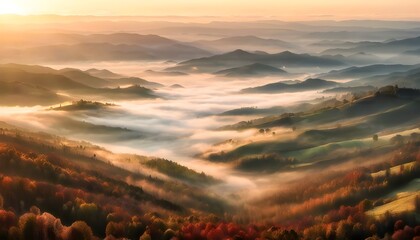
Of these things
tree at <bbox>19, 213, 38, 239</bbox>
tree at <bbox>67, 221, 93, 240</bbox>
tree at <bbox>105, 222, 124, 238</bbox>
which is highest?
tree at <bbox>19, 213, 38, 239</bbox>

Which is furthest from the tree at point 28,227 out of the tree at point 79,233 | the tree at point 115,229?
the tree at point 115,229

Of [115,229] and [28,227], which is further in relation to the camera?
[115,229]

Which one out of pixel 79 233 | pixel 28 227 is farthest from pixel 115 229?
pixel 28 227

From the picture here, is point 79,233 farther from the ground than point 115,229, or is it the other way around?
point 79,233

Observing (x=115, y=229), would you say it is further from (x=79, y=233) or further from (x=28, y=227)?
(x=28, y=227)

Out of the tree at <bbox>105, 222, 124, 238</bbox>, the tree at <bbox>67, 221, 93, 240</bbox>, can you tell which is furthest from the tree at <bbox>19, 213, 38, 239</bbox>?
the tree at <bbox>105, 222, 124, 238</bbox>

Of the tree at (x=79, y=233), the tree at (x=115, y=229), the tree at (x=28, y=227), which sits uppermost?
the tree at (x=28, y=227)

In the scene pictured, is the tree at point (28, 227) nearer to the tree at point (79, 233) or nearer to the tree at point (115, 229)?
the tree at point (79, 233)

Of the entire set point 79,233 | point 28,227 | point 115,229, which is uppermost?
point 28,227

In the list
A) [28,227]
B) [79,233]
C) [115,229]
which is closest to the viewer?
[28,227]

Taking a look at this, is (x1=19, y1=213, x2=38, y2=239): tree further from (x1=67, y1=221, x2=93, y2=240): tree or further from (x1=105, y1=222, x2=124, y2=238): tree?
(x1=105, y1=222, x2=124, y2=238): tree

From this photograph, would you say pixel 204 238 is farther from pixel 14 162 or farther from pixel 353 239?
pixel 14 162

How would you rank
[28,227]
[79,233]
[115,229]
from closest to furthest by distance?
[28,227] < [79,233] < [115,229]

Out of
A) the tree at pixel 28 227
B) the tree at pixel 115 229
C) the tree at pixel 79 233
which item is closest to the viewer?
the tree at pixel 28 227
